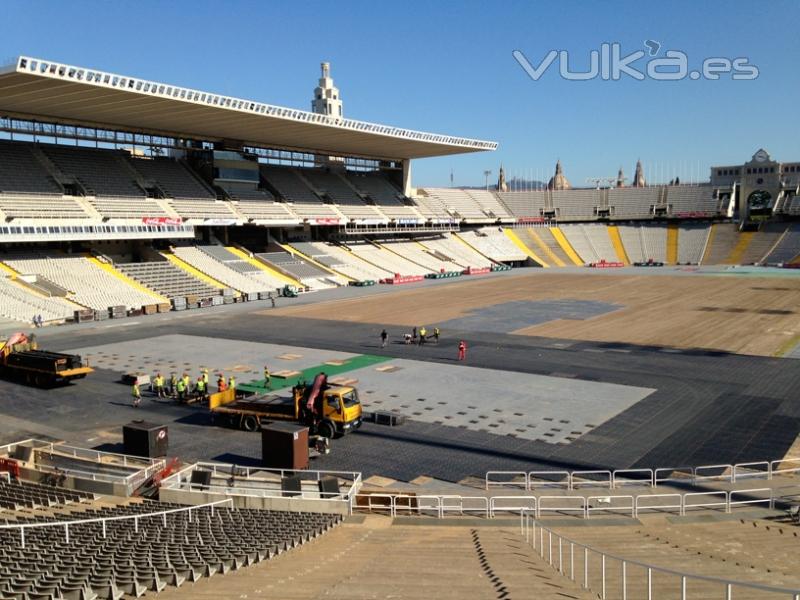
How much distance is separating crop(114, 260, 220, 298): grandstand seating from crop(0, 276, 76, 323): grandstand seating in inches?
350

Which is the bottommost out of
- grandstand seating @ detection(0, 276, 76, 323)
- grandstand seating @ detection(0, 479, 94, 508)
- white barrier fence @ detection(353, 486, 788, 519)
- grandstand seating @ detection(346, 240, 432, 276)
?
grandstand seating @ detection(0, 479, 94, 508)

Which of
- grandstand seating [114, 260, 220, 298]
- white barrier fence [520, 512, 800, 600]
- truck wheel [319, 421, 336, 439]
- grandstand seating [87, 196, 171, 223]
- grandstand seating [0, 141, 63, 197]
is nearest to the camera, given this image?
white barrier fence [520, 512, 800, 600]

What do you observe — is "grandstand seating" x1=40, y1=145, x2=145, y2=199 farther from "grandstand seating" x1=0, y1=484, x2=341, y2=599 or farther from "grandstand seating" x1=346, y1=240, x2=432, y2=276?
"grandstand seating" x1=0, y1=484, x2=341, y2=599

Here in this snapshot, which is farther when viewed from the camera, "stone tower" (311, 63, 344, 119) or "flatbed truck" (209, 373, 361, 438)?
"stone tower" (311, 63, 344, 119)

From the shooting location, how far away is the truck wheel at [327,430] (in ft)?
71.5

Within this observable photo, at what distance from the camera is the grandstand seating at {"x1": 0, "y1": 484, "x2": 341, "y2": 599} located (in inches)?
365

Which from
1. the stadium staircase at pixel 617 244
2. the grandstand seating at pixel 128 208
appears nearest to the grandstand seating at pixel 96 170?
the grandstand seating at pixel 128 208

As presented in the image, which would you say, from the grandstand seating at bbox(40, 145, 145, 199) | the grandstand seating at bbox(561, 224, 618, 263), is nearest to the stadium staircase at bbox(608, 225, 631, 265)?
the grandstand seating at bbox(561, 224, 618, 263)

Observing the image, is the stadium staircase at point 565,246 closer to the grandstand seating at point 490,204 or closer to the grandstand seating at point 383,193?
the grandstand seating at point 490,204

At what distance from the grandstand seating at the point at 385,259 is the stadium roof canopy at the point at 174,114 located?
13.0 meters

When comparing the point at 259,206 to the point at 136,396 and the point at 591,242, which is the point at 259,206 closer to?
the point at 136,396

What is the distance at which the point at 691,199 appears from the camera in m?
114

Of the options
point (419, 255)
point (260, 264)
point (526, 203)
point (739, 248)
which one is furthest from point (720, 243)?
point (260, 264)

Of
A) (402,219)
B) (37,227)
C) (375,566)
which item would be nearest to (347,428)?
(375,566)
